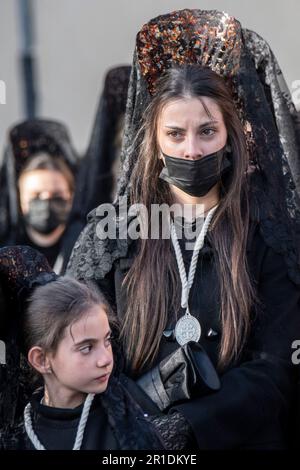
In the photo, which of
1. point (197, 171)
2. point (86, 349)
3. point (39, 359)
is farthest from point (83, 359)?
point (197, 171)

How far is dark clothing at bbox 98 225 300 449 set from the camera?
15.2ft

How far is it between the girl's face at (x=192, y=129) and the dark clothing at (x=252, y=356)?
0.36m

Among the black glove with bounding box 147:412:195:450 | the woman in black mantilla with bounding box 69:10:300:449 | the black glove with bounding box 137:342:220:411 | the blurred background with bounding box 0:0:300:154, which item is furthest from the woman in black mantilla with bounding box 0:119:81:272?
the black glove with bounding box 147:412:195:450

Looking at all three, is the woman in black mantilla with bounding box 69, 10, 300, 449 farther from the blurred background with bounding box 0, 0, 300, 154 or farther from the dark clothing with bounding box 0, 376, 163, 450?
the blurred background with bounding box 0, 0, 300, 154

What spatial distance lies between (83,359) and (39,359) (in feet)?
0.62

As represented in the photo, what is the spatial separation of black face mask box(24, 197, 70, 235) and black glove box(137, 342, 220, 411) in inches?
124

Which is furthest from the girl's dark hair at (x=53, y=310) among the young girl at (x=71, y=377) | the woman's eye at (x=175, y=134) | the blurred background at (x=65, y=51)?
the blurred background at (x=65, y=51)

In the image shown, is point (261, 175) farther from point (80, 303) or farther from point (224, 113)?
point (80, 303)

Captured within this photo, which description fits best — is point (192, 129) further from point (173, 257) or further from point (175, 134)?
point (173, 257)

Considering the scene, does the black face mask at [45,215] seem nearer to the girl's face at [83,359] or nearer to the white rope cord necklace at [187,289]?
the white rope cord necklace at [187,289]

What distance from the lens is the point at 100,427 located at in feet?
14.5

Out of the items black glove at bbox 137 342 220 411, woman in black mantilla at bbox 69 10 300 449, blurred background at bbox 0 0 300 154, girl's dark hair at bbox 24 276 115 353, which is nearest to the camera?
girl's dark hair at bbox 24 276 115 353

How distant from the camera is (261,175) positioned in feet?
16.8

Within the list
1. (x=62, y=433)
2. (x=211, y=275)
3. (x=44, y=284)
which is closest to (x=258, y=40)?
(x=211, y=275)
